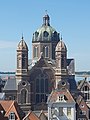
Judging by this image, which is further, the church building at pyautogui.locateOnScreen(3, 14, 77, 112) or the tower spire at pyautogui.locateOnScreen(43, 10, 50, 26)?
the tower spire at pyautogui.locateOnScreen(43, 10, 50, 26)

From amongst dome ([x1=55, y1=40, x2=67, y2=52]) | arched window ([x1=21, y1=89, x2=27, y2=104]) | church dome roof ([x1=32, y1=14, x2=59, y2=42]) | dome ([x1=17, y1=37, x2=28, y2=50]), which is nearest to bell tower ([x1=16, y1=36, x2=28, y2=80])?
dome ([x1=17, y1=37, x2=28, y2=50])

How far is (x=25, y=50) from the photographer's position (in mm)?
82625

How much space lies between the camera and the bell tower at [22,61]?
8250 cm

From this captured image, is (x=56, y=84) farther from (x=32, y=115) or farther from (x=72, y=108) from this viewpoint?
(x=32, y=115)

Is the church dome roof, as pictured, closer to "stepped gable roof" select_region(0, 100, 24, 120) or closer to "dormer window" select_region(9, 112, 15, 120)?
"stepped gable roof" select_region(0, 100, 24, 120)

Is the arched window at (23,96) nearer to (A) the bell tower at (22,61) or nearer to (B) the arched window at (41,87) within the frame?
(B) the arched window at (41,87)

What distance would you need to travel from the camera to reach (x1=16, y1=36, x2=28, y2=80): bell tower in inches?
3248

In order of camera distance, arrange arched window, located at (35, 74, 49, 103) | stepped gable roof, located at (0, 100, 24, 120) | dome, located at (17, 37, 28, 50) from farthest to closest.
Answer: arched window, located at (35, 74, 49, 103), dome, located at (17, 37, 28, 50), stepped gable roof, located at (0, 100, 24, 120)

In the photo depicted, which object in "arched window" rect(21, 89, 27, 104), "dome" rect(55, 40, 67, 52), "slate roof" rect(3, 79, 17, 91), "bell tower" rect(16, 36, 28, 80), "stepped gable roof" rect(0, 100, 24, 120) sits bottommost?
"stepped gable roof" rect(0, 100, 24, 120)

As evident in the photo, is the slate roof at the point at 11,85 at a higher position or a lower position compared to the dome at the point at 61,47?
lower

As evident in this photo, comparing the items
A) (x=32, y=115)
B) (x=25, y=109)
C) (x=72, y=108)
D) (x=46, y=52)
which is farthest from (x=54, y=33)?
(x=32, y=115)

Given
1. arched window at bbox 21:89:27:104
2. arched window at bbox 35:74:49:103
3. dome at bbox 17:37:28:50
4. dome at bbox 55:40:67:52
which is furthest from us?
dome at bbox 55:40:67:52

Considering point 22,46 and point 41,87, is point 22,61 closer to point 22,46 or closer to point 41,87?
point 22,46

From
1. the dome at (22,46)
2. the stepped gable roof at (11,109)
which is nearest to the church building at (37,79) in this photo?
the dome at (22,46)
